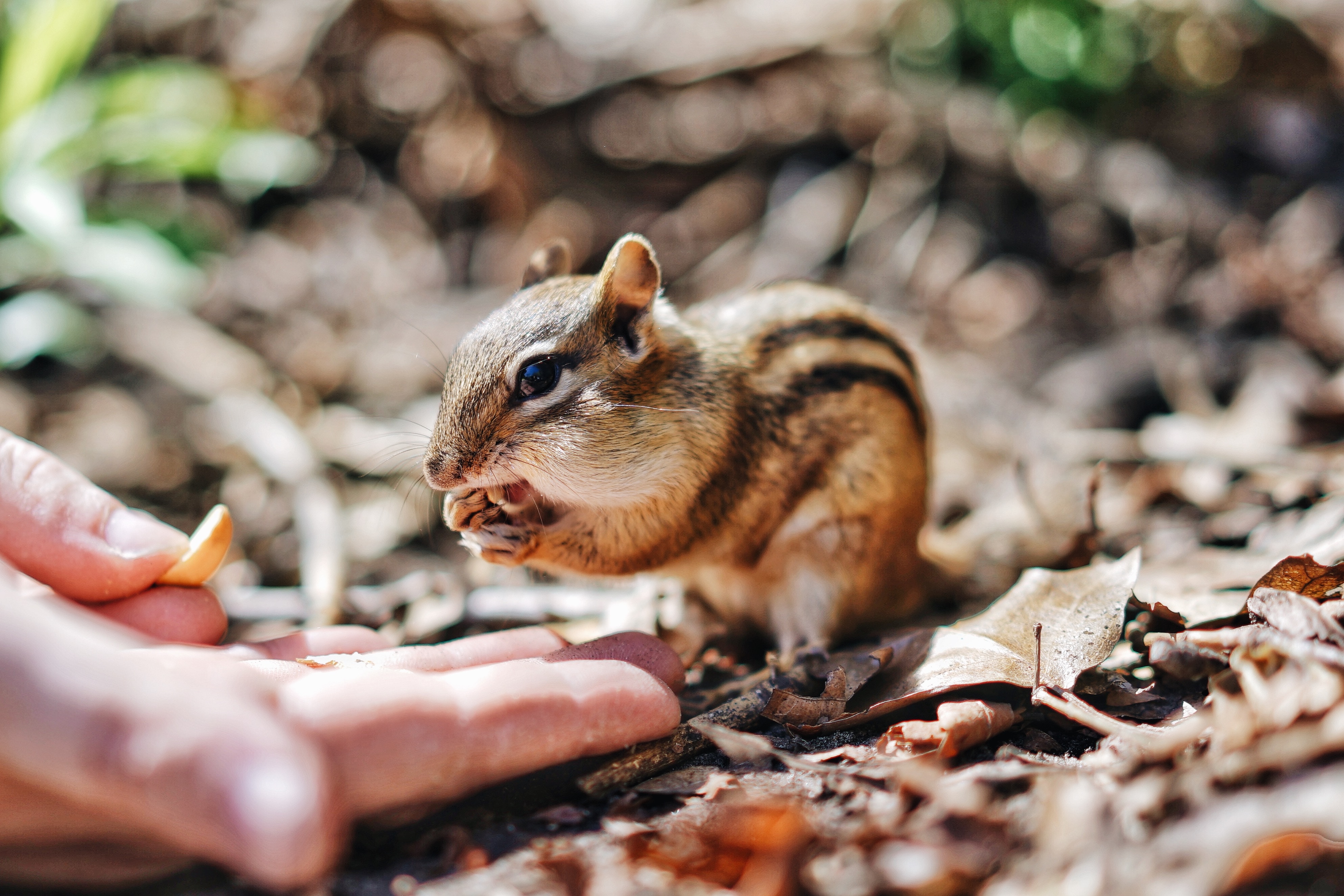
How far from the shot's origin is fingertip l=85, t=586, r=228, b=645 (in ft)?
9.06

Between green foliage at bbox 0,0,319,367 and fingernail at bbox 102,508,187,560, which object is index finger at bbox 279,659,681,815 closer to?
fingernail at bbox 102,508,187,560

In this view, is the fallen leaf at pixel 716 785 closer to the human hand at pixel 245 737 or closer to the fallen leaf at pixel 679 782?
the fallen leaf at pixel 679 782

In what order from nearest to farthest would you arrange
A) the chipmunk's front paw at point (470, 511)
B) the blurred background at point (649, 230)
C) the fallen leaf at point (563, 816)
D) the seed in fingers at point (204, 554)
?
1. the fallen leaf at point (563, 816)
2. the seed in fingers at point (204, 554)
3. the chipmunk's front paw at point (470, 511)
4. the blurred background at point (649, 230)

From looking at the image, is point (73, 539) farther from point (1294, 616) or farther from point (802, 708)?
point (1294, 616)

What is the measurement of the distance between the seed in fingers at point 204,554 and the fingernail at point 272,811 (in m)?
1.46

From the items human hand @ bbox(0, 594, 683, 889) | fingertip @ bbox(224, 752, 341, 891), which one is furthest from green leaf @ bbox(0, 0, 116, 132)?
fingertip @ bbox(224, 752, 341, 891)

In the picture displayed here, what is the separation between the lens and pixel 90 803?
166cm

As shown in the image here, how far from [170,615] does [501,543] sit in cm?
107

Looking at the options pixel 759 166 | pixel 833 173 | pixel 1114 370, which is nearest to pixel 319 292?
pixel 759 166

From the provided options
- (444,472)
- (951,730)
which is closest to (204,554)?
(444,472)

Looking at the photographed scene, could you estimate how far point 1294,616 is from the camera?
2.31m

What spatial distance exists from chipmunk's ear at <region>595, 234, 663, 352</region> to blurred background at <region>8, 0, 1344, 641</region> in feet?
4.09

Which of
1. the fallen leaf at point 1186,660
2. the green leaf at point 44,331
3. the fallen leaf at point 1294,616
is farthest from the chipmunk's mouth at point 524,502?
the green leaf at point 44,331

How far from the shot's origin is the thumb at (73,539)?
8.95 feet
